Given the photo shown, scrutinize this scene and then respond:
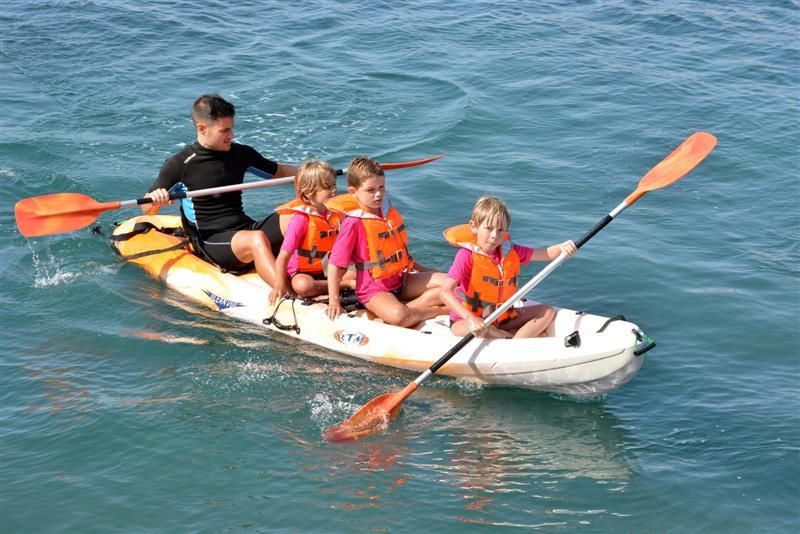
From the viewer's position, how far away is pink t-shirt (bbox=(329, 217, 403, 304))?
664cm

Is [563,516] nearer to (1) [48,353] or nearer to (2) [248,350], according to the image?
(2) [248,350]

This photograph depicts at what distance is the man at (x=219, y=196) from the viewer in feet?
23.8

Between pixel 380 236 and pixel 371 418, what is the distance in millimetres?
1247

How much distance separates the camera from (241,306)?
7.37 meters

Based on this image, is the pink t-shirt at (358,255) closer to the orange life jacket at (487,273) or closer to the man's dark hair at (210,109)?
the orange life jacket at (487,273)

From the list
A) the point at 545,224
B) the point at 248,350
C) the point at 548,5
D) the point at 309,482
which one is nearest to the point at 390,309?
the point at 248,350

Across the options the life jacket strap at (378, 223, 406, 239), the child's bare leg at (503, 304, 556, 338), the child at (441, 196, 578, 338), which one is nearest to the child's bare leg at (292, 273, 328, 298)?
the life jacket strap at (378, 223, 406, 239)

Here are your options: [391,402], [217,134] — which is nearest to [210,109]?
[217,134]

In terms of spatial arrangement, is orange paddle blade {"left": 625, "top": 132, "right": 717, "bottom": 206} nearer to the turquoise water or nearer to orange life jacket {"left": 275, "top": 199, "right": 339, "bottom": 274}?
the turquoise water

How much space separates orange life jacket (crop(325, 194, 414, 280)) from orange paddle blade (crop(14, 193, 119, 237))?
71.7 inches

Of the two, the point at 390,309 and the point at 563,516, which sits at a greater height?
the point at 390,309

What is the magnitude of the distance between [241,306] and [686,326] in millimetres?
3304

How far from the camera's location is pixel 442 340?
6578mm

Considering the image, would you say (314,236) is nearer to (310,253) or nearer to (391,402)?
(310,253)
